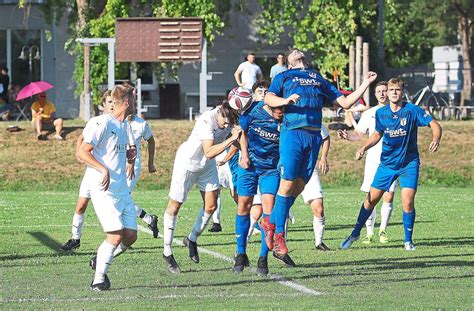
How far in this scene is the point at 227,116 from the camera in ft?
42.9

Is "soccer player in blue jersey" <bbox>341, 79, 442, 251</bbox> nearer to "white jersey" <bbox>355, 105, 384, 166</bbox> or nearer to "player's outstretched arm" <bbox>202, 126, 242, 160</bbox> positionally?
"white jersey" <bbox>355, 105, 384, 166</bbox>

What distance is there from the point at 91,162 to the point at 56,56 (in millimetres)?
34099

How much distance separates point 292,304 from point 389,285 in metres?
1.50

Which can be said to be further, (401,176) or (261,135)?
(401,176)

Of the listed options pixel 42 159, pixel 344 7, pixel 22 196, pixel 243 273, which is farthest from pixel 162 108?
pixel 243 273

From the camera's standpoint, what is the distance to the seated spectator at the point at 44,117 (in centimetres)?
3027

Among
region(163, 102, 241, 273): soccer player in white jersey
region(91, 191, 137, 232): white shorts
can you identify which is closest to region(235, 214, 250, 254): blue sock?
region(163, 102, 241, 273): soccer player in white jersey

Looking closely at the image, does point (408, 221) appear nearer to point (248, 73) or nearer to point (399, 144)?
point (399, 144)

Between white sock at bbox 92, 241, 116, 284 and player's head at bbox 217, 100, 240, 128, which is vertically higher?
player's head at bbox 217, 100, 240, 128

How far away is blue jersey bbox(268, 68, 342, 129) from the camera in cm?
1277

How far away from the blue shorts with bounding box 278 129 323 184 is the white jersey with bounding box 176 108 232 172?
2.50 ft

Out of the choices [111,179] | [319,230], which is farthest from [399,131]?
[111,179]

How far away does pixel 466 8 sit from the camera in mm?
61750

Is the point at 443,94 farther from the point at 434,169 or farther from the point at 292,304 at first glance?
the point at 292,304
